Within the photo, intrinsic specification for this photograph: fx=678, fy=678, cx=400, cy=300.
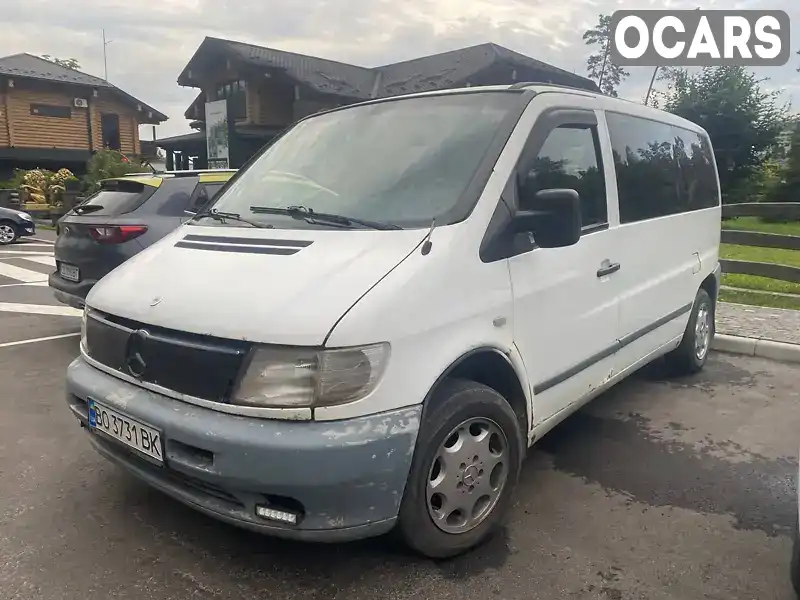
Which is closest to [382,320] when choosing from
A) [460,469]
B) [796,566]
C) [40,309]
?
[460,469]

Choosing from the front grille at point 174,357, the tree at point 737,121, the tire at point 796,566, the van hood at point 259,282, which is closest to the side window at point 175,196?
the van hood at point 259,282

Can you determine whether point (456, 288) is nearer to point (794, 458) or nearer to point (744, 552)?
point (744, 552)

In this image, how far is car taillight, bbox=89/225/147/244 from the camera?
5.96 meters

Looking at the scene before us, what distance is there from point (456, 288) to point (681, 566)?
4.92 ft

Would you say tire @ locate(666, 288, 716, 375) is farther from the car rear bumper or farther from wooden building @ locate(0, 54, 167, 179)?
wooden building @ locate(0, 54, 167, 179)

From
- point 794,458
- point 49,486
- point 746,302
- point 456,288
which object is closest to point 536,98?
point 456,288

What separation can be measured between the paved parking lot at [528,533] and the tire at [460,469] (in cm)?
15

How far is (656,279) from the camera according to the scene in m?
4.33

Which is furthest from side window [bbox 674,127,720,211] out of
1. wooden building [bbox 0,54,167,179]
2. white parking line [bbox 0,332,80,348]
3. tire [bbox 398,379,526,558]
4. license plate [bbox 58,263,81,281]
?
wooden building [bbox 0,54,167,179]

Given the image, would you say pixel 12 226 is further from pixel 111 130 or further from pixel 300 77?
pixel 111 130

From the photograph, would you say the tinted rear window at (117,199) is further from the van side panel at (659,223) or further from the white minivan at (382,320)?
the van side panel at (659,223)

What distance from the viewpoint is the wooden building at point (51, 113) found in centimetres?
3206

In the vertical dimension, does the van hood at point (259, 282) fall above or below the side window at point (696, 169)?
below

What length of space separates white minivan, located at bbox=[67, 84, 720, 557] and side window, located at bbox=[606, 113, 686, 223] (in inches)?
1.2
